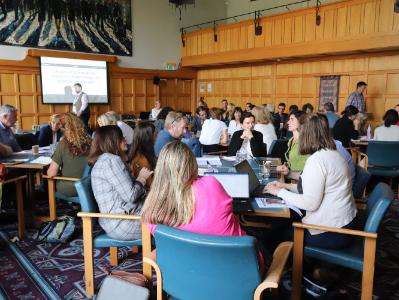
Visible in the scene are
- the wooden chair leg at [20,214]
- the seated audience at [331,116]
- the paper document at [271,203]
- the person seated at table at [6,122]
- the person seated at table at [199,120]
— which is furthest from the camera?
the person seated at table at [199,120]

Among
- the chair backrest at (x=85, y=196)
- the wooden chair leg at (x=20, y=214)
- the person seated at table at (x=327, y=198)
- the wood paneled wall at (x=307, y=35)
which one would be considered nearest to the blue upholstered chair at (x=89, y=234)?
the chair backrest at (x=85, y=196)

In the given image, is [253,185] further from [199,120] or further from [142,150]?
[199,120]

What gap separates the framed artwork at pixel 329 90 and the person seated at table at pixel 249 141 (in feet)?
22.3

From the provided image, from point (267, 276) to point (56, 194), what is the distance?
3.13 meters

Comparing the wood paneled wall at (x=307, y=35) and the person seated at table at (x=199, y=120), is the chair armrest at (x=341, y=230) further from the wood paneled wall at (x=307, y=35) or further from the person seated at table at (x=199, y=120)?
the wood paneled wall at (x=307, y=35)

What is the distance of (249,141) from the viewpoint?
4547 millimetres

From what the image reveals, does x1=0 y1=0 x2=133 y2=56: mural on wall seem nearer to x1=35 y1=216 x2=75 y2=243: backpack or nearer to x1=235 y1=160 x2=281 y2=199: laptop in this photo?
x1=35 y1=216 x2=75 y2=243: backpack

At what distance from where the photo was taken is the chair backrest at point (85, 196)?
2.71 m

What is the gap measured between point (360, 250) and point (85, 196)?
6.78ft

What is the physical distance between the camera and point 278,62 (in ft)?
39.2

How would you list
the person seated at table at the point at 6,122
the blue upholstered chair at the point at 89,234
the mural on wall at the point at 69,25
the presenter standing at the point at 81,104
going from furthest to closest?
the presenter standing at the point at 81,104
the mural on wall at the point at 69,25
the person seated at table at the point at 6,122
the blue upholstered chair at the point at 89,234

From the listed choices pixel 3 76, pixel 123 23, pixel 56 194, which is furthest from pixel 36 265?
pixel 123 23

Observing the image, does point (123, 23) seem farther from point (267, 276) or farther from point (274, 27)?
point (267, 276)

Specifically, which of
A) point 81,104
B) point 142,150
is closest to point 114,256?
point 142,150
